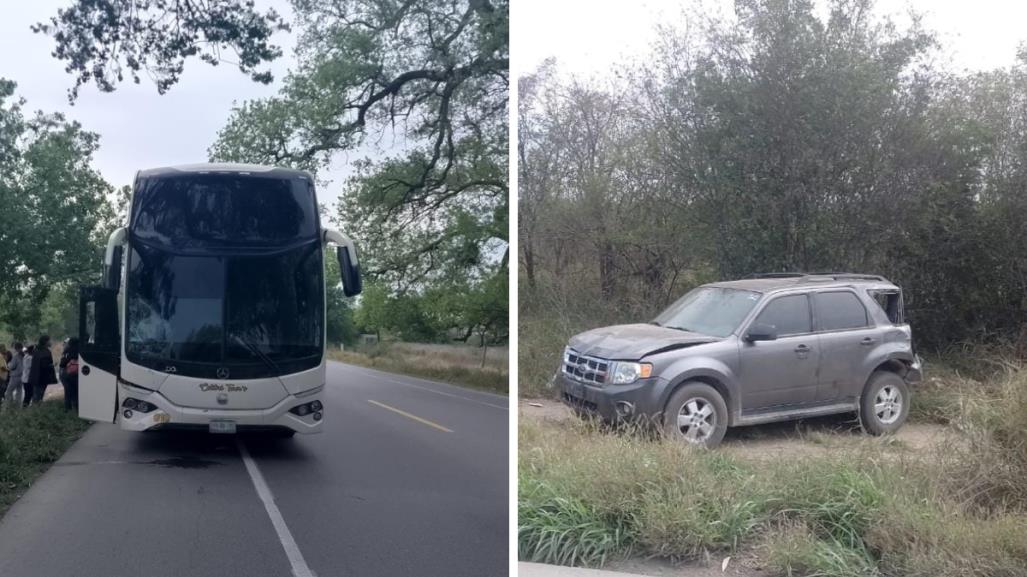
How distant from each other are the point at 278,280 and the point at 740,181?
242 centimetres

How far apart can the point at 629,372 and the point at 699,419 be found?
436 mm

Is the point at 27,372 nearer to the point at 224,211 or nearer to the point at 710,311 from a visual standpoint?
the point at 224,211

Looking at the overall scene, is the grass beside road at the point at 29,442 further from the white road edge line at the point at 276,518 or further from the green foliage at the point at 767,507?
the green foliage at the point at 767,507

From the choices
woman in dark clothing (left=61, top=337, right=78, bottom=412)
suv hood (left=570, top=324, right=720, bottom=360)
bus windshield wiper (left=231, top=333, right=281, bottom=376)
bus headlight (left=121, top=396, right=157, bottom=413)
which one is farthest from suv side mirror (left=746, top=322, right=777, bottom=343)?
woman in dark clothing (left=61, top=337, right=78, bottom=412)

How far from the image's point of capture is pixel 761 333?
15.7ft

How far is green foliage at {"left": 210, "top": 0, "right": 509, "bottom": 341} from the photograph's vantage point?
4.35 meters

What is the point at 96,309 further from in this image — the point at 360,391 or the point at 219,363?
the point at 360,391

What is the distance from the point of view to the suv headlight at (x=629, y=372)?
4926 millimetres

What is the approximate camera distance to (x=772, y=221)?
480 cm

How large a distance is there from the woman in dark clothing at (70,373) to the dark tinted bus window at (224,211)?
635 millimetres

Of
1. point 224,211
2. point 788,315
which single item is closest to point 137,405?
point 224,211

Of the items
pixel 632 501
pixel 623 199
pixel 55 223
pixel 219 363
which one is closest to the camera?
pixel 55 223

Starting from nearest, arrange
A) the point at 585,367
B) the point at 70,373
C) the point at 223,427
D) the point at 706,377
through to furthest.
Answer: the point at 70,373 < the point at 223,427 < the point at 706,377 < the point at 585,367

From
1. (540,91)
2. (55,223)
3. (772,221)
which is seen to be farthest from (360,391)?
(772,221)
